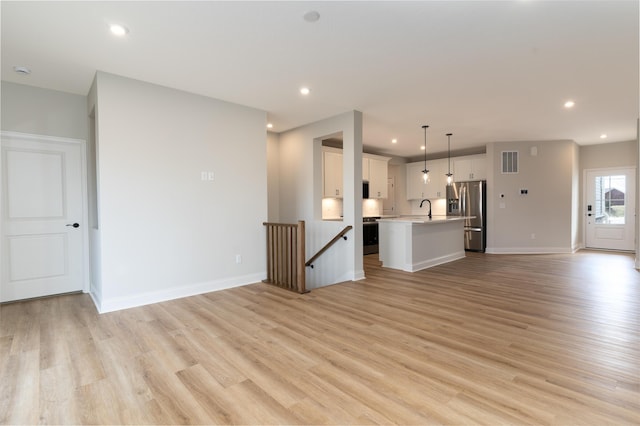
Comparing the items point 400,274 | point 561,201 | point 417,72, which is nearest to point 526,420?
point 417,72

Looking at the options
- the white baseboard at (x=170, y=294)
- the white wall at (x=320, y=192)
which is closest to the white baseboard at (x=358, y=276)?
the white wall at (x=320, y=192)

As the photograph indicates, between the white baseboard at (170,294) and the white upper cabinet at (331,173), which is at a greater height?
the white upper cabinet at (331,173)

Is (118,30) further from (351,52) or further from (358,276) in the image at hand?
(358,276)

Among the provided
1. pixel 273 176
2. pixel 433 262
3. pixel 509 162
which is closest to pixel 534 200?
pixel 509 162

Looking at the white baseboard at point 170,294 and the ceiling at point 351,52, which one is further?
the white baseboard at point 170,294

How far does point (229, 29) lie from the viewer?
2.71 m

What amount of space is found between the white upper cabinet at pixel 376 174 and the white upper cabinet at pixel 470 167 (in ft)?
6.56

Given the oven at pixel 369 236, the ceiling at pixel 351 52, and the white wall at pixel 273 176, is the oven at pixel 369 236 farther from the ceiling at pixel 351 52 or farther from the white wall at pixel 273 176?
the ceiling at pixel 351 52

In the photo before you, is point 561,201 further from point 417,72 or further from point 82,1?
point 82,1

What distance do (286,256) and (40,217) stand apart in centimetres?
319

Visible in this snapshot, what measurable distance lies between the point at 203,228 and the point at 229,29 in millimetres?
2531

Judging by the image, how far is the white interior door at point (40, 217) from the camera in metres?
3.91

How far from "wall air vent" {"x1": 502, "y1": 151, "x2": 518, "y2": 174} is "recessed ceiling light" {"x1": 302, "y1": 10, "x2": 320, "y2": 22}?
687cm

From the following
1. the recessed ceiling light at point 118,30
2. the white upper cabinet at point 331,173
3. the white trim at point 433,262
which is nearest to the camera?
the recessed ceiling light at point 118,30
